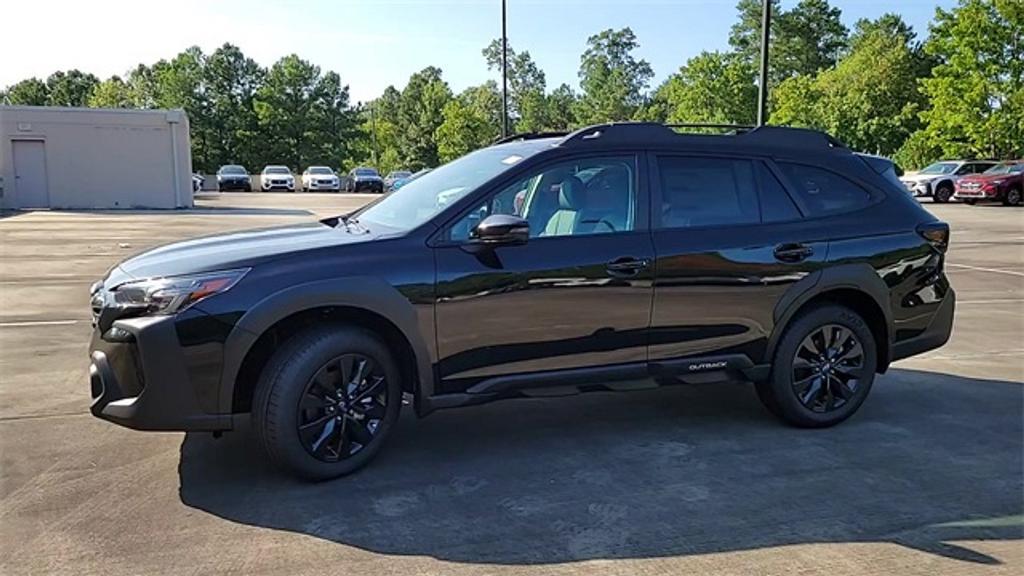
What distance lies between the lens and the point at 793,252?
4746 millimetres

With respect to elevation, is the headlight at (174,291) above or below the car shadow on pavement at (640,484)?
above

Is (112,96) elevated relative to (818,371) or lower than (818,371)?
elevated

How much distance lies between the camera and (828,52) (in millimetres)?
77500

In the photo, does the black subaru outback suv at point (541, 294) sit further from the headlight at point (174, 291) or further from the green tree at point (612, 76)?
the green tree at point (612, 76)

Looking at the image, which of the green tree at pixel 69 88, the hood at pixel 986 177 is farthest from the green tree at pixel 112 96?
the hood at pixel 986 177

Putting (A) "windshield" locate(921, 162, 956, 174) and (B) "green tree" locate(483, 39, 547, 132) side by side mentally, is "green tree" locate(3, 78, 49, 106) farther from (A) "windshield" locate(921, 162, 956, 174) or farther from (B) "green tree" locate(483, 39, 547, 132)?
(A) "windshield" locate(921, 162, 956, 174)

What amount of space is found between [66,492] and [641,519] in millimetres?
2769

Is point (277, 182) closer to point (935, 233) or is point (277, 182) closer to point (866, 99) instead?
point (866, 99)

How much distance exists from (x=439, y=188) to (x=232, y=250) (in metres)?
1.23

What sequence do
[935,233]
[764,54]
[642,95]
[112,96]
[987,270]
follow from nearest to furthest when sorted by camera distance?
[935,233] < [764,54] < [987,270] < [112,96] < [642,95]

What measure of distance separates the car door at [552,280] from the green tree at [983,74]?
38.8m

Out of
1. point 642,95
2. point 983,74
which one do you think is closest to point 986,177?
point 983,74

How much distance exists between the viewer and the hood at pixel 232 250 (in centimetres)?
386

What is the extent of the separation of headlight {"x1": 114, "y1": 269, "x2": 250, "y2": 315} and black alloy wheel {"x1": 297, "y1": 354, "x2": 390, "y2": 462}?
62 centimetres
